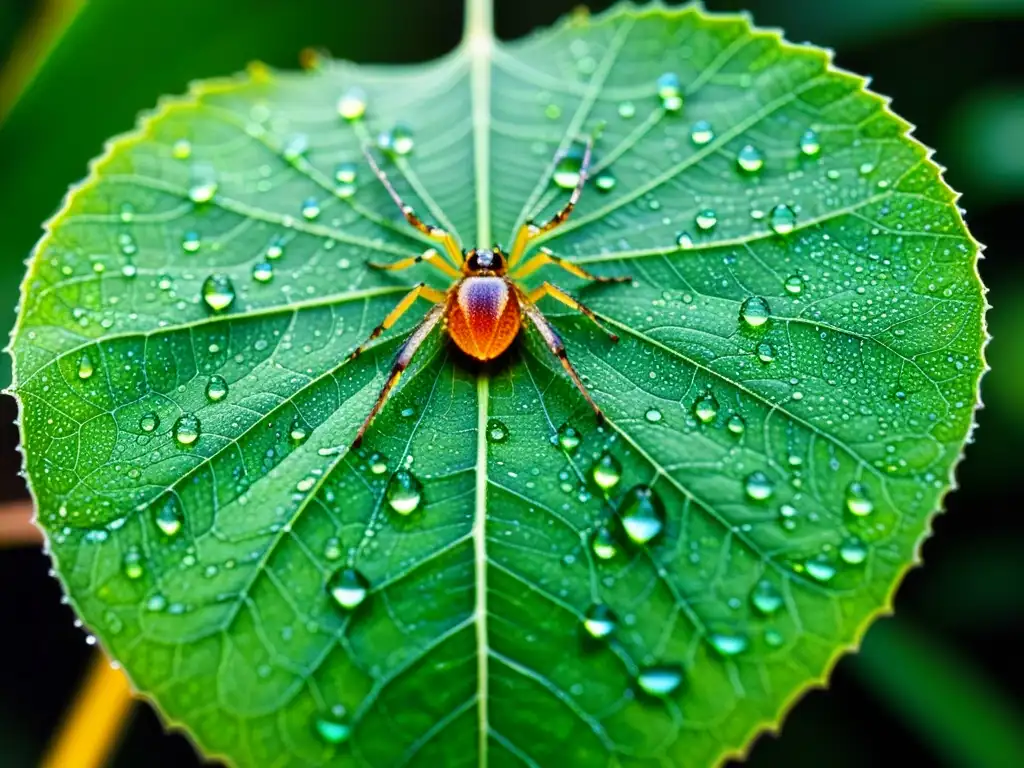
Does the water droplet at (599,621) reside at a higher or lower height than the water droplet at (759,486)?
lower

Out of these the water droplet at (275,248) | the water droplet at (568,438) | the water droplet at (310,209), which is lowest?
the water droplet at (568,438)

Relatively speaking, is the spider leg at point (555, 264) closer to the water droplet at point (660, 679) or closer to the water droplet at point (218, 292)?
the water droplet at point (218, 292)

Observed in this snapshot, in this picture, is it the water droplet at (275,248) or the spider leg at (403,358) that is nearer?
the spider leg at (403,358)

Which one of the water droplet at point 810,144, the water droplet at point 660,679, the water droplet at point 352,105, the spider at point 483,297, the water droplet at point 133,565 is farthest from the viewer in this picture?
the water droplet at point 352,105

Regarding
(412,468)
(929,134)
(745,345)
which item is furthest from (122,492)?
(929,134)

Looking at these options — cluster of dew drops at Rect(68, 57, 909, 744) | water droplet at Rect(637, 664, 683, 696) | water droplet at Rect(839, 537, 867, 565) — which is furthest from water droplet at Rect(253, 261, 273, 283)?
water droplet at Rect(839, 537, 867, 565)

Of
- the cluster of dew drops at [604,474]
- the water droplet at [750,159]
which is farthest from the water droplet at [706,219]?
the water droplet at [750,159]

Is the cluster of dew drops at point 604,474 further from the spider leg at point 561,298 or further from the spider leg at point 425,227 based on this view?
the spider leg at point 561,298

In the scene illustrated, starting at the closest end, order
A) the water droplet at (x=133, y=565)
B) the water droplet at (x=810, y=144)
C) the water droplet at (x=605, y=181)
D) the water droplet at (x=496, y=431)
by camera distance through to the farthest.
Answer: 1. the water droplet at (x=133, y=565)
2. the water droplet at (x=496, y=431)
3. the water droplet at (x=810, y=144)
4. the water droplet at (x=605, y=181)

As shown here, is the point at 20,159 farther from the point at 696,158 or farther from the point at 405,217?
the point at 696,158
